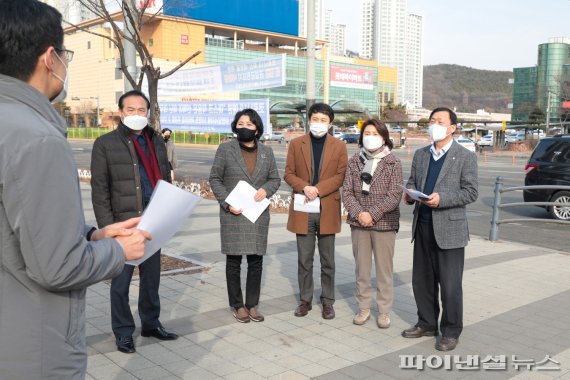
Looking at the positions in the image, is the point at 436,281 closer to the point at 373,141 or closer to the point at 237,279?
the point at 373,141

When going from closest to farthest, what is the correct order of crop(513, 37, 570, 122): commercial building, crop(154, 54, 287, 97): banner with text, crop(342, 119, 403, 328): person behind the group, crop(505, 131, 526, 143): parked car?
crop(342, 119, 403, 328): person behind the group → crop(154, 54, 287, 97): banner with text → crop(505, 131, 526, 143): parked car → crop(513, 37, 570, 122): commercial building

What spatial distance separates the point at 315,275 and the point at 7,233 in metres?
5.52

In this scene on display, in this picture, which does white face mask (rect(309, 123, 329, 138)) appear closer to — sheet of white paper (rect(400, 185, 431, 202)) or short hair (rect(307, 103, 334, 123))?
short hair (rect(307, 103, 334, 123))

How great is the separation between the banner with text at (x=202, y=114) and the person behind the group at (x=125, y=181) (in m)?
14.5

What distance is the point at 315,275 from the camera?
6.94 meters

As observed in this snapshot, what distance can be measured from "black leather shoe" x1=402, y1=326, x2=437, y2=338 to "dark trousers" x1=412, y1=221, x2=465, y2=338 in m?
0.04

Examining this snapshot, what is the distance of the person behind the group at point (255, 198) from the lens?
202 inches

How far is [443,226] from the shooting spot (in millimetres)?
4602

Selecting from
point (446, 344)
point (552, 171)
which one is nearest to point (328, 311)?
point (446, 344)

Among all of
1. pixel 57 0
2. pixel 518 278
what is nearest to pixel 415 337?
pixel 518 278

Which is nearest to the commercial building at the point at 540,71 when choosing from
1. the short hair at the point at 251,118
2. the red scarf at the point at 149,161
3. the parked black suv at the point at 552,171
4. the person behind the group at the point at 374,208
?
the parked black suv at the point at 552,171

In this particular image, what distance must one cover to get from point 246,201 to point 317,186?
0.68 meters

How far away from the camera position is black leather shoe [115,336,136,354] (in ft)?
14.3

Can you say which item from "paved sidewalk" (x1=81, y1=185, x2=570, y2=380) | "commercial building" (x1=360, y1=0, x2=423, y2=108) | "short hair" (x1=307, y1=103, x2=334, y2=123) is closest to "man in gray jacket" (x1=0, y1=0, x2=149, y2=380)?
"paved sidewalk" (x1=81, y1=185, x2=570, y2=380)
